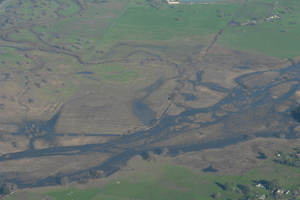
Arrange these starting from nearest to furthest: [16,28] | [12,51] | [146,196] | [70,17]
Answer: [146,196] → [12,51] → [16,28] → [70,17]

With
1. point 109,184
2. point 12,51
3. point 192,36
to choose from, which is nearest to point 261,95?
point 192,36

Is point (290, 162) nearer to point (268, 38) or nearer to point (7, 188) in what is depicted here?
point (7, 188)

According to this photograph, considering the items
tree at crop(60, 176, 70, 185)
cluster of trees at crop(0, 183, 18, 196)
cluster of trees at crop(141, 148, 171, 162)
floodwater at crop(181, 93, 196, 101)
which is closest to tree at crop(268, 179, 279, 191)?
cluster of trees at crop(141, 148, 171, 162)

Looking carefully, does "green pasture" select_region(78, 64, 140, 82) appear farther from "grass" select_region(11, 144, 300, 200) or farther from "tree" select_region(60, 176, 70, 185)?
"tree" select_region(60, 176, 70, 185)

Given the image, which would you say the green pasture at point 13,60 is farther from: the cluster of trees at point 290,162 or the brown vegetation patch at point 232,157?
the cluster of trees at point 290,162

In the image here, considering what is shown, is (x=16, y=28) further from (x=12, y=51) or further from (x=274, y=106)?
(x=274, y=106)

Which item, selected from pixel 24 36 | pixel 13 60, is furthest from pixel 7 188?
pixel 24 36

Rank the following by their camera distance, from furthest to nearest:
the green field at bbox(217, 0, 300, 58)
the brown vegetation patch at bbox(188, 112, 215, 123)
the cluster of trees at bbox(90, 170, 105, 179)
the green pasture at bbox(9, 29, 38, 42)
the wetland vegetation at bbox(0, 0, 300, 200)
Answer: the green pasture at bbox(9, 29, 38, 42)
the green field at bbox(217, 0, 300, 58)
the brown vegetation patch at bbox(188, 112, 215, 123)
the cluster of trees at bbox(90, 170, 105, 179)
the wetland vegetation at bbox(0, 0, 300, 200)
